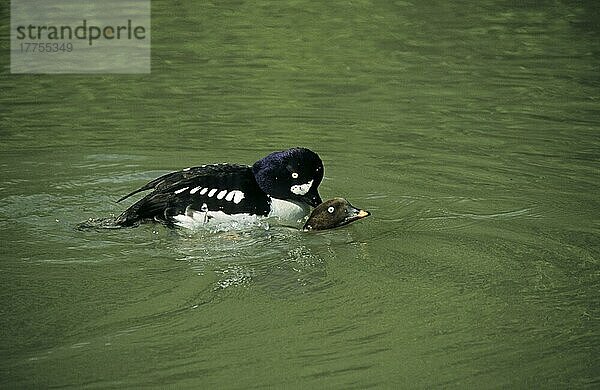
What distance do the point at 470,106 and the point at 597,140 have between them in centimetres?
142

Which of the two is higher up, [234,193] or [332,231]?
[234,193]

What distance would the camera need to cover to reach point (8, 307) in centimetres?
538

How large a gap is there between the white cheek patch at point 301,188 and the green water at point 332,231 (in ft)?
0.87

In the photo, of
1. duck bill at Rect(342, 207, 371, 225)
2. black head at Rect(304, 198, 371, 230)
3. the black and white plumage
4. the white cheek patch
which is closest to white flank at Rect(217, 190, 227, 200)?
the black and white plumage

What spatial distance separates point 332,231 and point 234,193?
66 cm

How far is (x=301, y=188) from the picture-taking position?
6586 millimetres

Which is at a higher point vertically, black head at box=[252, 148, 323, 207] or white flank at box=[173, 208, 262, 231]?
black head at box=[252, 148, 323, 207]

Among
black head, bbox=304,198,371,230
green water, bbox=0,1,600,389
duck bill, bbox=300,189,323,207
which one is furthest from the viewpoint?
duck bill, bbox=300,189,323,207

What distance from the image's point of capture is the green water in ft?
15.9

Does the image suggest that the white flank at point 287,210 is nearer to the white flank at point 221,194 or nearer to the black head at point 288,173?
the black head at point 288,173

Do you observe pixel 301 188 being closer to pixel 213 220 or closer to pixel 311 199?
pixel 311 199

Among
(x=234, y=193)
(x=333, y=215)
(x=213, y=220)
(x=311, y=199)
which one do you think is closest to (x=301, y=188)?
(x=311, y=199)

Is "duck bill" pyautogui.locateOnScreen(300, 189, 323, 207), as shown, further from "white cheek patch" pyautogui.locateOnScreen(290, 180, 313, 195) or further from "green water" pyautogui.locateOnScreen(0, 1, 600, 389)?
"green water" pyautogui.locateOnScreen(0, 1, 600, 389)

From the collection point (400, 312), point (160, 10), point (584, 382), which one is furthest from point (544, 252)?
point (160, 10)
